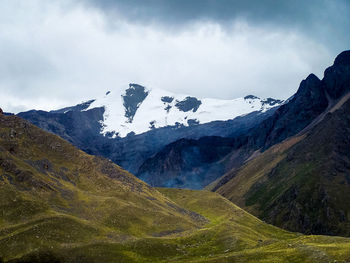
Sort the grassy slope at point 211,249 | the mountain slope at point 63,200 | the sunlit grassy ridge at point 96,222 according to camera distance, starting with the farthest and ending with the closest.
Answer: the mountain slope at point 63,200, the sunlit grassy ridge at point 96,222, the grassy slope at point 211,249

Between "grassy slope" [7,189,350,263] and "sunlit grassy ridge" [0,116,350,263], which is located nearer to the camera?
"grassy slope" [7,189,350,263]

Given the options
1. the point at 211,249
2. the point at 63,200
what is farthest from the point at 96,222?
the point at 211,249

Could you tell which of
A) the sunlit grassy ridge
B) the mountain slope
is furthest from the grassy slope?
the mountain slope

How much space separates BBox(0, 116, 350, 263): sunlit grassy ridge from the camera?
295 feet

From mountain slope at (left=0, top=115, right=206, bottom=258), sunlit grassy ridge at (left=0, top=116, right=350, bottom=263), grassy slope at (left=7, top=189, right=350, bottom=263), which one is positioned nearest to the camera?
grassy slope at (left=7, top=189, right=350, bottom=263)

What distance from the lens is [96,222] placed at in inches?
4835

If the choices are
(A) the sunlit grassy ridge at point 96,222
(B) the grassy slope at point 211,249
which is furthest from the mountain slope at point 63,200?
(B) the grassy slope at point 211,249

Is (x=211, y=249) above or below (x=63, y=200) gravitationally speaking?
below

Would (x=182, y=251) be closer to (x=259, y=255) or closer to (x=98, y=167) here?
(x=259, y=255)

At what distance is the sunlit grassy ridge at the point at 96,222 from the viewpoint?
8981 centimetres

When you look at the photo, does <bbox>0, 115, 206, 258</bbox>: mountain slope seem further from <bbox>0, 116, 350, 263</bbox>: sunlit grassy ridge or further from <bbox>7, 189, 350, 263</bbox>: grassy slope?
<bbox>7, 189, 350, 263</bbox>: grassy slope

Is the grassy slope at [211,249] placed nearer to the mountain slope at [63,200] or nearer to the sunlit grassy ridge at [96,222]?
the sunlit grassy ridge at [96,222]

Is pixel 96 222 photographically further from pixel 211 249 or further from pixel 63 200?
pixel 211 249

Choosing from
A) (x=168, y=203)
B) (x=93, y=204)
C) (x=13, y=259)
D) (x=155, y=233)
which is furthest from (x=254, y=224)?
(x=13, y=259)
